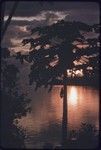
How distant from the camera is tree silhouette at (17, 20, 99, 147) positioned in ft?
8.52

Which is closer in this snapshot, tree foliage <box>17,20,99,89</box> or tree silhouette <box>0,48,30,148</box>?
tree silhouette <box>0,48,30,148</box>

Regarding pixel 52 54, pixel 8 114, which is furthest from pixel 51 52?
pixel 8 114

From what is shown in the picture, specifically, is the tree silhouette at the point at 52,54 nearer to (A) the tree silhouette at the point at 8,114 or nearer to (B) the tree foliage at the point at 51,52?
(B) the tree foliage at the point at 51,52

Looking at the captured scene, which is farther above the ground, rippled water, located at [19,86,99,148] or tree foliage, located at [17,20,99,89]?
tree foliage, located at [17,20,99,89]

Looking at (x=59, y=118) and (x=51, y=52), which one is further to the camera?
(x=59, y=118)

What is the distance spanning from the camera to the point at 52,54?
113 inches

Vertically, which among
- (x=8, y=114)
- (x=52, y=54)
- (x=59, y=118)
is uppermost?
(x=52, y=54)

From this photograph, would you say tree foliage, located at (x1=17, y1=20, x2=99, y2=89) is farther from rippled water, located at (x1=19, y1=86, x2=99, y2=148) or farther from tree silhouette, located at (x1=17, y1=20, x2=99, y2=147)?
rippled water, located at (x1=19, y1=86, x2=99, y2=148)

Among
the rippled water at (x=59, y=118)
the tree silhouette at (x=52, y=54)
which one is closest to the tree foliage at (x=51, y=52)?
the tree silhouette at (x=52, y=54)

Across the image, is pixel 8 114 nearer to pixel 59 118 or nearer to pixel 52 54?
pixel 52 54

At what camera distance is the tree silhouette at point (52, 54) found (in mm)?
2596

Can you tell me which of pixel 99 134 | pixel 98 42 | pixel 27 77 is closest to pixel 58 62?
pixel 27 77

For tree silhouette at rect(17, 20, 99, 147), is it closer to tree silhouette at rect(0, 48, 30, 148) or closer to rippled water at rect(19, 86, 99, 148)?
rippled water at rect(19, 86, 99, 148)


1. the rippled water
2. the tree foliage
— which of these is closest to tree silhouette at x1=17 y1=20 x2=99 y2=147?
the tree foliage
